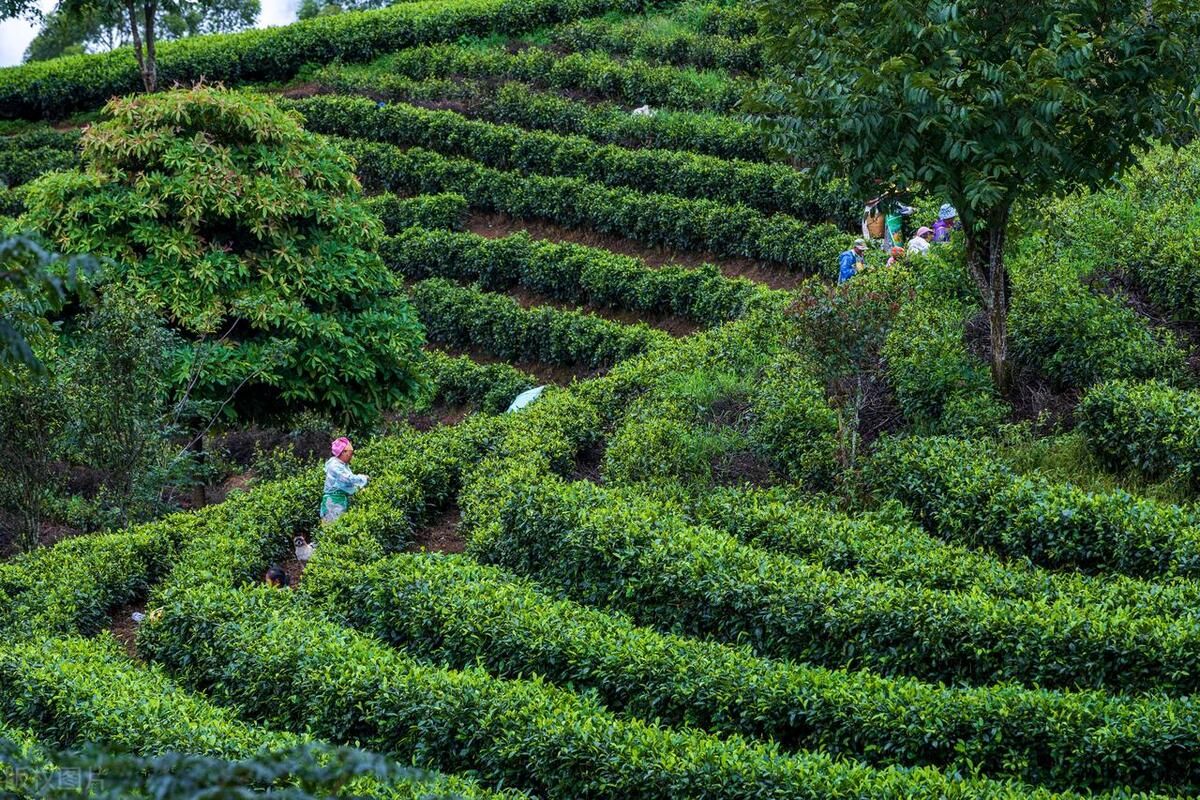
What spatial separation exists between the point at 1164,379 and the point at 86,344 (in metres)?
10.2

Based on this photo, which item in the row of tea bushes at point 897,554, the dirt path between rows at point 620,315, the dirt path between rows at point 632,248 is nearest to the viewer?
the row of tea bushes at point 897,554

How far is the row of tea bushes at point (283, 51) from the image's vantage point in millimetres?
33375

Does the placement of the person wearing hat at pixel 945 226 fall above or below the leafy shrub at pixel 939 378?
above

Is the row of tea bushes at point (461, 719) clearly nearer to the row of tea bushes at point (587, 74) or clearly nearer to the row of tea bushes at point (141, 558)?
the row of tea bushes at point (141, 558)

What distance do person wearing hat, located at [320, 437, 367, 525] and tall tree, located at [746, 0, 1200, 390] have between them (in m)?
5.08

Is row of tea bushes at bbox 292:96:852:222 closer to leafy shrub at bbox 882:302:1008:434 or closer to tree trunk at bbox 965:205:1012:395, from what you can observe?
leafy shrub at bbox 882:302:1008:434

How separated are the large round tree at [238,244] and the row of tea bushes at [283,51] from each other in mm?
18335

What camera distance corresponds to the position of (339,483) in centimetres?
1335

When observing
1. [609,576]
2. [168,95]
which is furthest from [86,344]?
[609,576]

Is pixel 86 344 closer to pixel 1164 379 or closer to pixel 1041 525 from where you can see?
pixel 1041 525

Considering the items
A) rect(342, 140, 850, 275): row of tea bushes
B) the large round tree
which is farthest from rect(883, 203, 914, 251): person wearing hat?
the large round tree

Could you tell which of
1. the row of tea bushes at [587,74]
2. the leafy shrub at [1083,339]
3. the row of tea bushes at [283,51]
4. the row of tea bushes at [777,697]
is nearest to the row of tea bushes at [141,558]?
the row of tea bushes at [777,697]

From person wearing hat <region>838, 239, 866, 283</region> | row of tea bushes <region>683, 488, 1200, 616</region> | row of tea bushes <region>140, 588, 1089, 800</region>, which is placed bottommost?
row of tea bushes <region>140, 588, 1089, 800</region>

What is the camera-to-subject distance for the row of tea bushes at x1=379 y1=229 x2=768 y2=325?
19.6m
